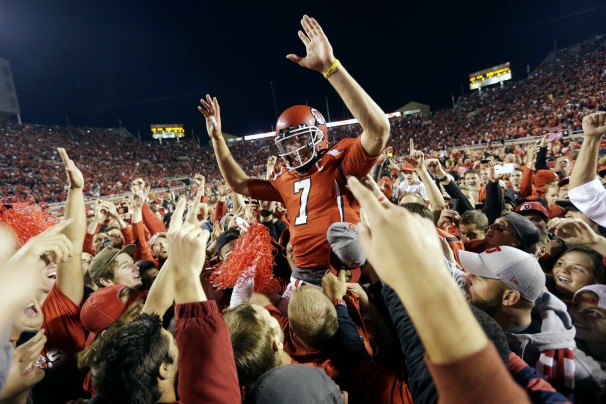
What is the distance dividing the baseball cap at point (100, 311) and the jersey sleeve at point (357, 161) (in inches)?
75.2

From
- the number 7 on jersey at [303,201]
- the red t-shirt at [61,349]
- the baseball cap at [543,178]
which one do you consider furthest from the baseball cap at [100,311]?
the baseball cap at [543,178]

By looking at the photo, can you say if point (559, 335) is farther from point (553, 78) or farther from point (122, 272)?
point (553, 78)

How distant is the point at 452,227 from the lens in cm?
405

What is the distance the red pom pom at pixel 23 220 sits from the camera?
355 centimetres

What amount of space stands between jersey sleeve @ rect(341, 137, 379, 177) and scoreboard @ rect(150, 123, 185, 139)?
58731 millimetres

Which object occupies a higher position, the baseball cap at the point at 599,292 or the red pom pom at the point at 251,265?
the red pom pom at the point at 251,265

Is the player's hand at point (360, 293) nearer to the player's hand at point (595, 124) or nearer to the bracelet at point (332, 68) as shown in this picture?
Answer: the bracelet at point (332, 68)

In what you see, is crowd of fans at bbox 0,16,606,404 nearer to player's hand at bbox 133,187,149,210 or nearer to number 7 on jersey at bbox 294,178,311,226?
number 7 on jersey at bbox 294,178,311,226

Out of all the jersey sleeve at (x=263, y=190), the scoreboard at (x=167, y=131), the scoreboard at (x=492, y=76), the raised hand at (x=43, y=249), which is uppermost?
the scoreboard at (x=167, y=131)

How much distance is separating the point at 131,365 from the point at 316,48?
203 cm

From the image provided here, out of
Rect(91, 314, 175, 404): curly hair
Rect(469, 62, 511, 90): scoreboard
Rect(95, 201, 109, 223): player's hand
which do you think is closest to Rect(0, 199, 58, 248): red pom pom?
Rect(95, 201, 109, 223): player's hand

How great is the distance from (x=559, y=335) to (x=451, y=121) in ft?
151

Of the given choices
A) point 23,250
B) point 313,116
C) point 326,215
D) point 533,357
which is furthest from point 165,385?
point 313,116

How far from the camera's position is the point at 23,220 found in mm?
3713
